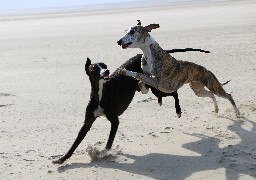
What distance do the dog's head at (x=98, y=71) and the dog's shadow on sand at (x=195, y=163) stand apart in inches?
39.8

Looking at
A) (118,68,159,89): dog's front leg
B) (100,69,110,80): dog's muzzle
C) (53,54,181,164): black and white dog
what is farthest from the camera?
(118,68,159,89): dog's front leg

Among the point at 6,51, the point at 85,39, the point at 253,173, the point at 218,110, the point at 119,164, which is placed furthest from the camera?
the point at 85,39

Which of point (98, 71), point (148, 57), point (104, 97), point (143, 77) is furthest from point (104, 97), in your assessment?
point (148, 57)

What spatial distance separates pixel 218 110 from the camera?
7.55m

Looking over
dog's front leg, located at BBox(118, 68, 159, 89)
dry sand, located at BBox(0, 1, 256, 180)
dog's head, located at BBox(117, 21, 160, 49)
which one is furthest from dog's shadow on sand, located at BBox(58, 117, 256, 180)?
dog's head, located at BBox(117, 21, 160, 49)

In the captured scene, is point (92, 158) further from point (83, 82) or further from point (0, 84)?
point (0, 84)

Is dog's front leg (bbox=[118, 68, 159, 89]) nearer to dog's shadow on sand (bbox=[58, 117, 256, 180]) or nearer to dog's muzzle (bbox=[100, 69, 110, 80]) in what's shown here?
dog's muzzle (bbox=[100, 69, 110, 80])

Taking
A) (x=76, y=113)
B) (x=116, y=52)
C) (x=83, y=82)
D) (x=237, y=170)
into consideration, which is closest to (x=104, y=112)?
(x=237, y=170)

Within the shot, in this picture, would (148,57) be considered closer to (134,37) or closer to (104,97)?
(134,37)

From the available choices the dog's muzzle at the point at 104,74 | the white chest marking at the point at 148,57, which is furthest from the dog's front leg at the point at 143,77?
the dog's muzzle at the point at 104,74

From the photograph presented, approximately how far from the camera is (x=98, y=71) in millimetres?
5375

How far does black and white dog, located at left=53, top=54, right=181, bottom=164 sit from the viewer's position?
543 centimetres

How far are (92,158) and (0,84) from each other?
5.45 meters

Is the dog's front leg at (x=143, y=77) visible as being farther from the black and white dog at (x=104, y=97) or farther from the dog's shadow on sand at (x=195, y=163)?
the dog's shadow on sand at (x=195, y=163)
